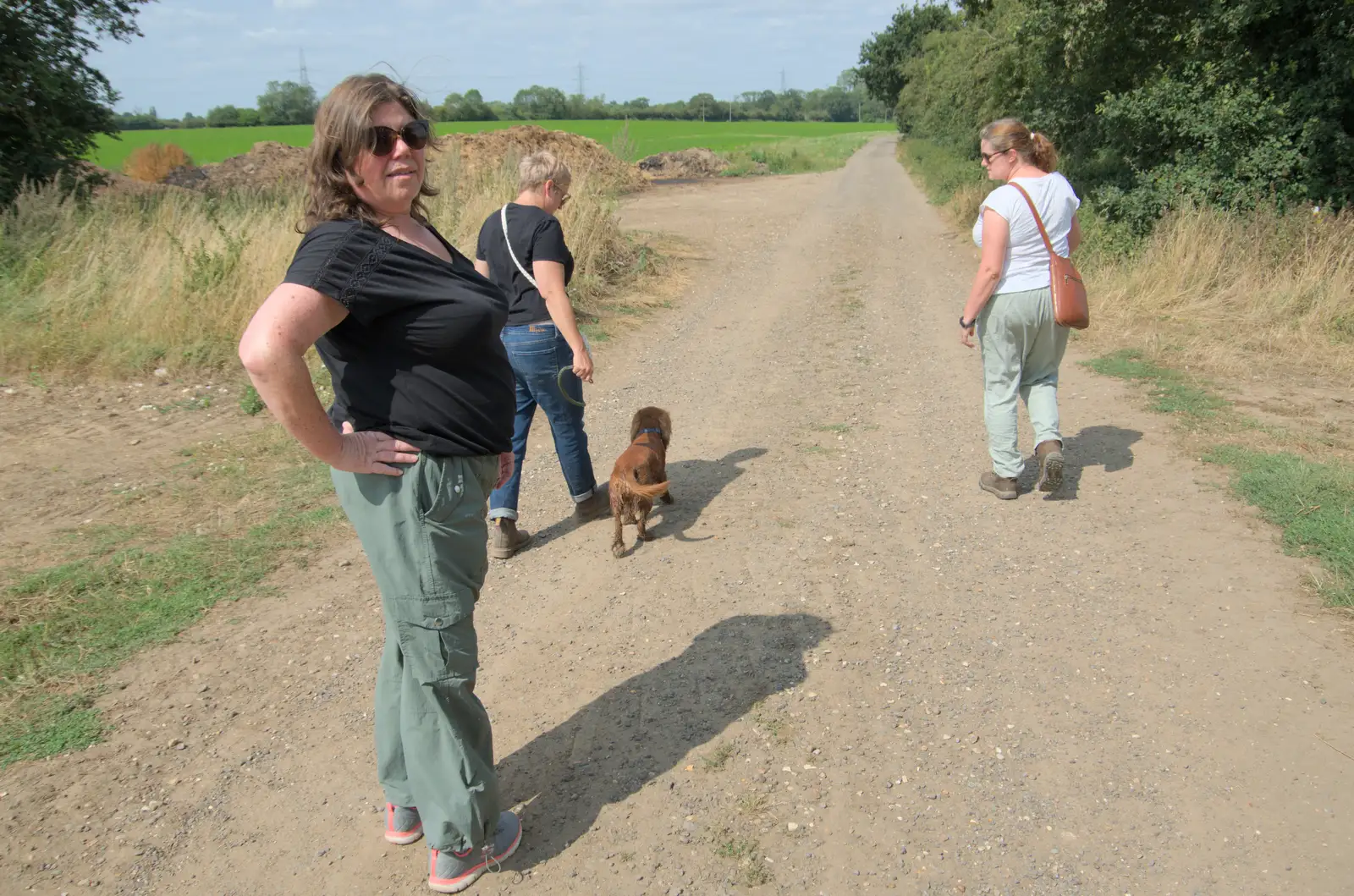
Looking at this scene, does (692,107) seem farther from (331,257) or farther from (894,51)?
(331,257)

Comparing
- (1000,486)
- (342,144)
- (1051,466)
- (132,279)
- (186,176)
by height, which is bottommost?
(1000,486)

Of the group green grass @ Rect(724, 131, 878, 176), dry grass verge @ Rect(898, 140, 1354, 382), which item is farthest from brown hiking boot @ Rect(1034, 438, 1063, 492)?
green grass @ Rect(724, 131, 878, 176)

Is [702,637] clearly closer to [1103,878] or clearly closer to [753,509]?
[753,509]

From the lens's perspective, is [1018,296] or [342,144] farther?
[1018,296]

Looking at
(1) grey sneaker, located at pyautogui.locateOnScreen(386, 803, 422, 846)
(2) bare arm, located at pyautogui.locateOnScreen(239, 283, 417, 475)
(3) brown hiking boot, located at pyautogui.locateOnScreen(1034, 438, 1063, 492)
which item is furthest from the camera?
(3) brown hiking boot, located at pyautogui.locateOnScreen(1034, 438, 1063, 492)

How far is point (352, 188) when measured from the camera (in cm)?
205

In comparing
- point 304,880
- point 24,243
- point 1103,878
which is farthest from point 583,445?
point 24,243

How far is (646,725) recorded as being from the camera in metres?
3.21

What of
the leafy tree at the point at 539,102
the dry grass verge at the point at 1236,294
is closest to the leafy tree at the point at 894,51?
the leafy tree at the point at 539,102

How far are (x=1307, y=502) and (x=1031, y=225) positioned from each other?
6.78ft

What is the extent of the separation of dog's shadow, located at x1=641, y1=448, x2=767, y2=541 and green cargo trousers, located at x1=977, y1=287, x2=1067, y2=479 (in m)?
1.61

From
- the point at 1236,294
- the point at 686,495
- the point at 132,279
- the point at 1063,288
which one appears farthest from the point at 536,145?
the point at 1063,288

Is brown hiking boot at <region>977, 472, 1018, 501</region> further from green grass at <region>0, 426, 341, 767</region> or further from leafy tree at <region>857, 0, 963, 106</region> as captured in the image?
leafy tree at <region>857, 0, 963, 106</region>

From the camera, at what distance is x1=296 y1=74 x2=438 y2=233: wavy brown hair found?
78.2 inches
